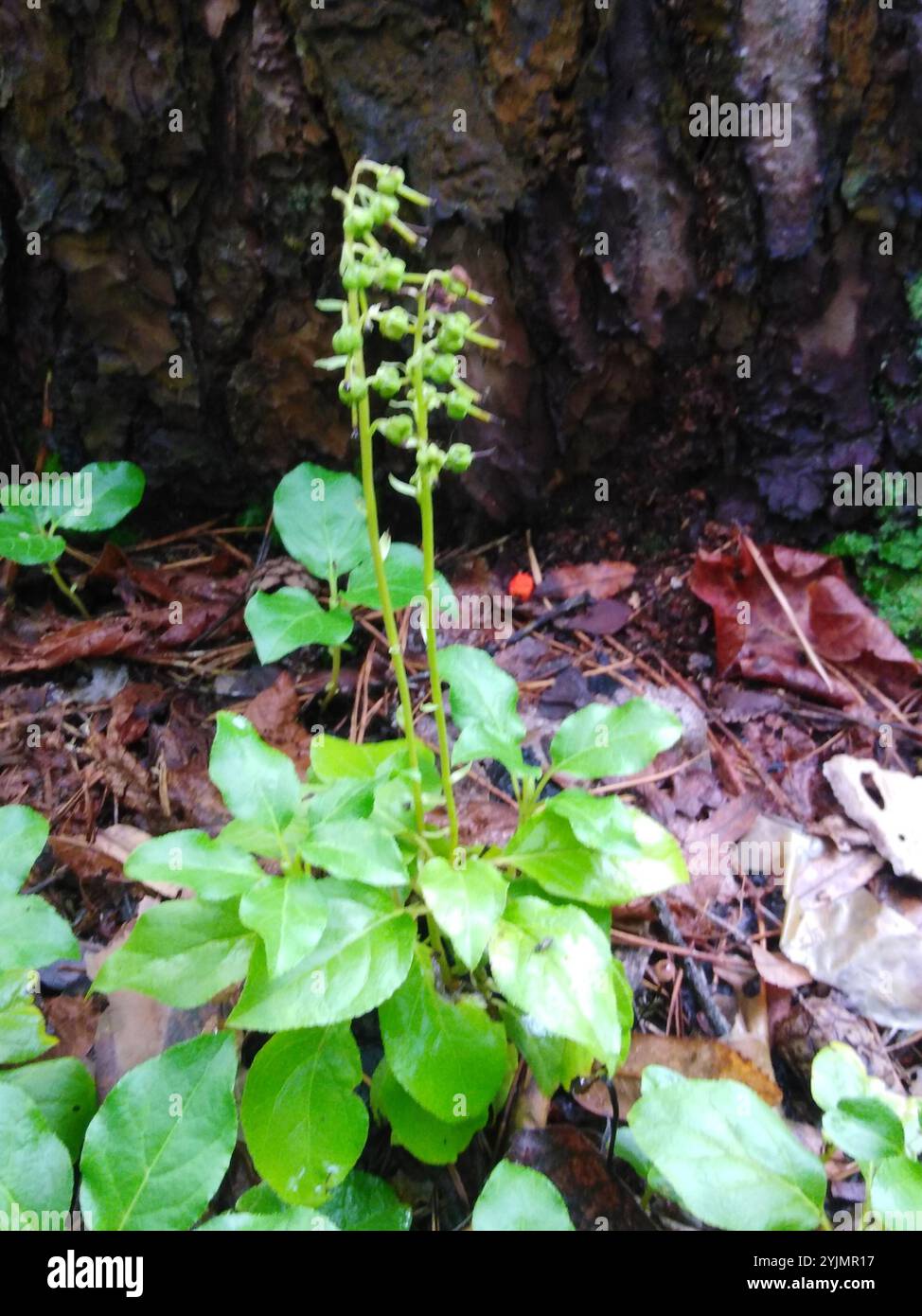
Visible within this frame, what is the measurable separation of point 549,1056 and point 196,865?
27.5 inches

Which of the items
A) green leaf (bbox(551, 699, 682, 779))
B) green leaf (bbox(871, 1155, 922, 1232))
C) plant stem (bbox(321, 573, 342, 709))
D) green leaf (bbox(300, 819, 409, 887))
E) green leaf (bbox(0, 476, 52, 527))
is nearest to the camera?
green leaf (bbox(871, 1155, 922, 1232))

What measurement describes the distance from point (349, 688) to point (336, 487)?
0.55 m

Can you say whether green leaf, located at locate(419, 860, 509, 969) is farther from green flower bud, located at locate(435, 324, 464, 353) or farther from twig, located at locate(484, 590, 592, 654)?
twig, located at locate(484, 590, 592, 654)

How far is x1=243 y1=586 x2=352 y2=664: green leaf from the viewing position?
2.19 meters

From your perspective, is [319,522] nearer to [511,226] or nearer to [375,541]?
[511,226]

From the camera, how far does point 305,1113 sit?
1454 millimetres

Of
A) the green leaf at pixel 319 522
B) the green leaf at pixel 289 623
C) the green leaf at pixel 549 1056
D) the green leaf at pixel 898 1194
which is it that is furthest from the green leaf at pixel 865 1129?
the green leaf at pixel 319 522

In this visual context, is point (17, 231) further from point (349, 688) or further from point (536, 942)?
point (536, 942)

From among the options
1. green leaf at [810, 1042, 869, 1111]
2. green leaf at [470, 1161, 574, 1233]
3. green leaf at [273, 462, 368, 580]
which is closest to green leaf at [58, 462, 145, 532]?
green leaf at [273, 462, 368, 580]

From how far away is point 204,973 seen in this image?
1470 mm

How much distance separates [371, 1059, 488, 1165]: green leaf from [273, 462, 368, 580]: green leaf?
52.3 inches
